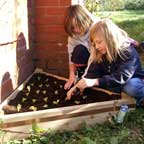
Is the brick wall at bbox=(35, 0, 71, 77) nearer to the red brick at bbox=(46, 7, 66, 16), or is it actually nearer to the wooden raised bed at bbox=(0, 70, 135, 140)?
the red brick at bbox=(46, 7, 66, 16)

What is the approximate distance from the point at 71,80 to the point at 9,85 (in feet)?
1.90

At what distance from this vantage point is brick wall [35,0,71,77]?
14.5 feet

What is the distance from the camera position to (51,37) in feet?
14.7

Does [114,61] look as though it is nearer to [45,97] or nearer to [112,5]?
[45,97]

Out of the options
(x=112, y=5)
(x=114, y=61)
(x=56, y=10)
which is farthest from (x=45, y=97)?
(x=112, y=5)

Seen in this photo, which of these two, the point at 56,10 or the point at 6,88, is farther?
the point at 56,10

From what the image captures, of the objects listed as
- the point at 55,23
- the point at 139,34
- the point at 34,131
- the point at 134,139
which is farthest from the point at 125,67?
the point at 139,34

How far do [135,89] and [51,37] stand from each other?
123 centimetres

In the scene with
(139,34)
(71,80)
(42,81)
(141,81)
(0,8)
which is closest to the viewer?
(0,8)

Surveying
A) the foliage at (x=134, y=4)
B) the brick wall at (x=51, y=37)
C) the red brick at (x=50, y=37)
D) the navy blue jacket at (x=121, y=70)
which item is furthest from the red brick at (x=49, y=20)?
the foliage at (x=134, y=4)

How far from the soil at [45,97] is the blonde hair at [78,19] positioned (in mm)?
540

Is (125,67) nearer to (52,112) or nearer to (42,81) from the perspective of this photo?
(52,112)

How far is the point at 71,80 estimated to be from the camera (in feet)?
13.0

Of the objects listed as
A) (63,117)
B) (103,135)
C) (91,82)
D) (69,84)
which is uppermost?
(91,82)
